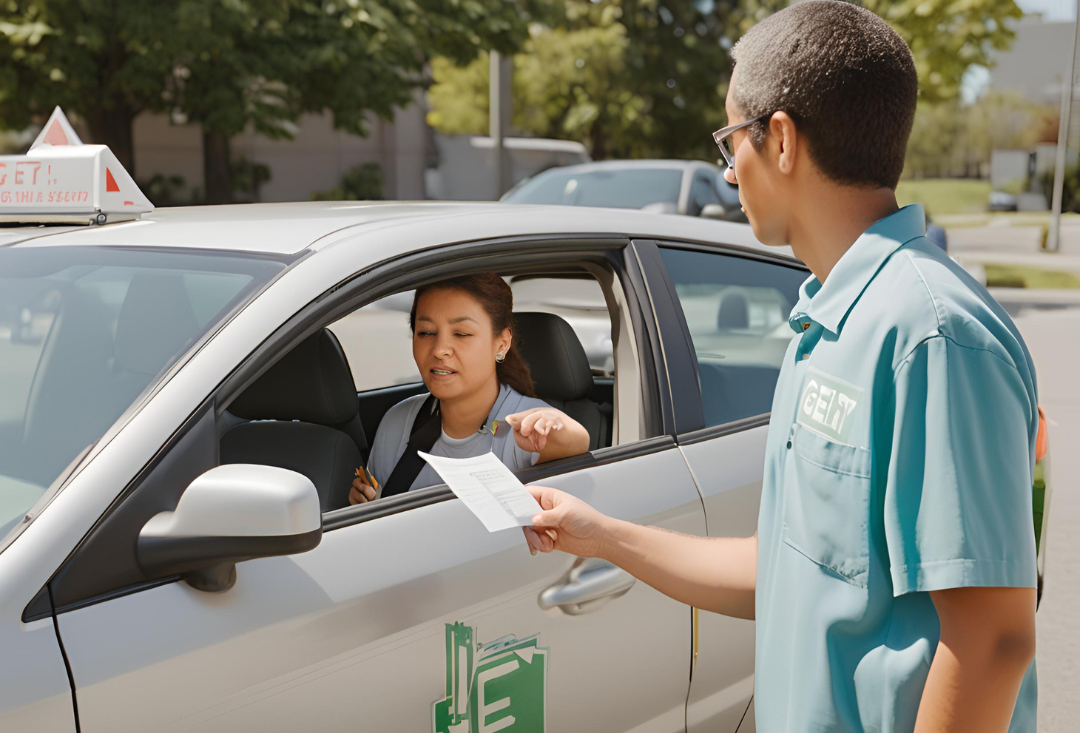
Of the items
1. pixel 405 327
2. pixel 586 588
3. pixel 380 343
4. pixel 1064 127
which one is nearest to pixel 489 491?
pixel 586 588

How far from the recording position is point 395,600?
190 centimetres

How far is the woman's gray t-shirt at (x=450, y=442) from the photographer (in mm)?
2664

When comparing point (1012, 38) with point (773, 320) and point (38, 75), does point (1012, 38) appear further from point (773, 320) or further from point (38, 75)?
point (773, 320)

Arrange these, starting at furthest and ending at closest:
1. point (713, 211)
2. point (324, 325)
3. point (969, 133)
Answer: point (969, 133) < point (713, 211) < point (324, 325)

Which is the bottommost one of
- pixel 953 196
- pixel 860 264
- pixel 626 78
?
pixel 860 264

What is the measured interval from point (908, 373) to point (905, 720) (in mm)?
390

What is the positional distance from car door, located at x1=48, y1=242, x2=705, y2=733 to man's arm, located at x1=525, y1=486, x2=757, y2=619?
0.85 feet

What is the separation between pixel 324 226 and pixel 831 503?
1309mm

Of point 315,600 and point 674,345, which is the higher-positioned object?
point 674,345

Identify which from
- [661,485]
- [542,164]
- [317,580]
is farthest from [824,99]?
[542,164]

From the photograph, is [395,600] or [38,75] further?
[38,75]

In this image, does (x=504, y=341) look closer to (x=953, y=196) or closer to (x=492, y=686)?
(x=492, y=686)

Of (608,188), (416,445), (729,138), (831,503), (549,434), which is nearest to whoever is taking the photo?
(831,503)

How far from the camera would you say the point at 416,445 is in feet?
9.46
